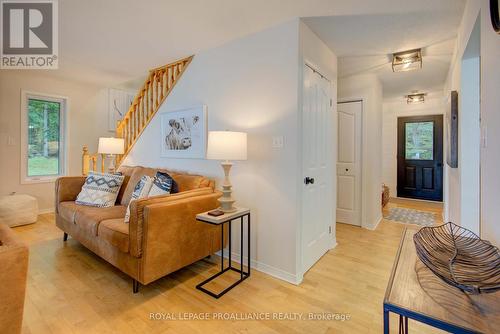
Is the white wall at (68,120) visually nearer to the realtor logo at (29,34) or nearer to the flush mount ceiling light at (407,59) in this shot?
the realtor logo at (29,34)

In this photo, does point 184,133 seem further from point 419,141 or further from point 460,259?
point 419,141

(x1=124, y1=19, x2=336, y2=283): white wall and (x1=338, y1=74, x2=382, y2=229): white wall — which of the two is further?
(x1=338, y1=74, x2=382, y2=229): white wall

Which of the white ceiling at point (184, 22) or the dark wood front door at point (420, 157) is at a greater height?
the white ceiling at point (184, 22)

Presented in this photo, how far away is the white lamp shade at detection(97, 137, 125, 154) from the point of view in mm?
3705

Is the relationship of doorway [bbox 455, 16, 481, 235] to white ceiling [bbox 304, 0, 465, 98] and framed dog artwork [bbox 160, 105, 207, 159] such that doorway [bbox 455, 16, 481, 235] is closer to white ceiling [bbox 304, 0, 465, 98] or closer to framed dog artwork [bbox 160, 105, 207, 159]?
white ceiling [bbox 304, 0, 465, 98]

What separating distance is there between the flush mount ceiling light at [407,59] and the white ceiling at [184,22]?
0.88 feet

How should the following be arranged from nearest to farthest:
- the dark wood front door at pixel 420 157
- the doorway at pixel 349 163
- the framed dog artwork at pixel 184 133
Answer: the framed dog artwork at pixel 184 133 < the doorway at pixel 349 163 < the dark wood front door at pixel 420 157

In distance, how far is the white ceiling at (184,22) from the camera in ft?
6.46

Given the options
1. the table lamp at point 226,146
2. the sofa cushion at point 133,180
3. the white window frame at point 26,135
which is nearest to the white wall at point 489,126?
the table lamp at point 226,146

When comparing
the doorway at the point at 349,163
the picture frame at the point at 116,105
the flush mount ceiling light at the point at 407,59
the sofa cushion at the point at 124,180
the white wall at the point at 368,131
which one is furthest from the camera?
the picture frame at the point at 116,105

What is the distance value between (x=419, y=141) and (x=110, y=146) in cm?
608

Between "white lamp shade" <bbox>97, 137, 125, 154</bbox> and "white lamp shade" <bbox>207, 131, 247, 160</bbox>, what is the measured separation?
2328 millimetres

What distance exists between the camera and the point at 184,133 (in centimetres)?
309

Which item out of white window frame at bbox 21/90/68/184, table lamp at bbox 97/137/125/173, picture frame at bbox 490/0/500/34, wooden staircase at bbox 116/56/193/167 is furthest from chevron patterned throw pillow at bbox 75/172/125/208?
picture frame at bbox 490/0/500/34
